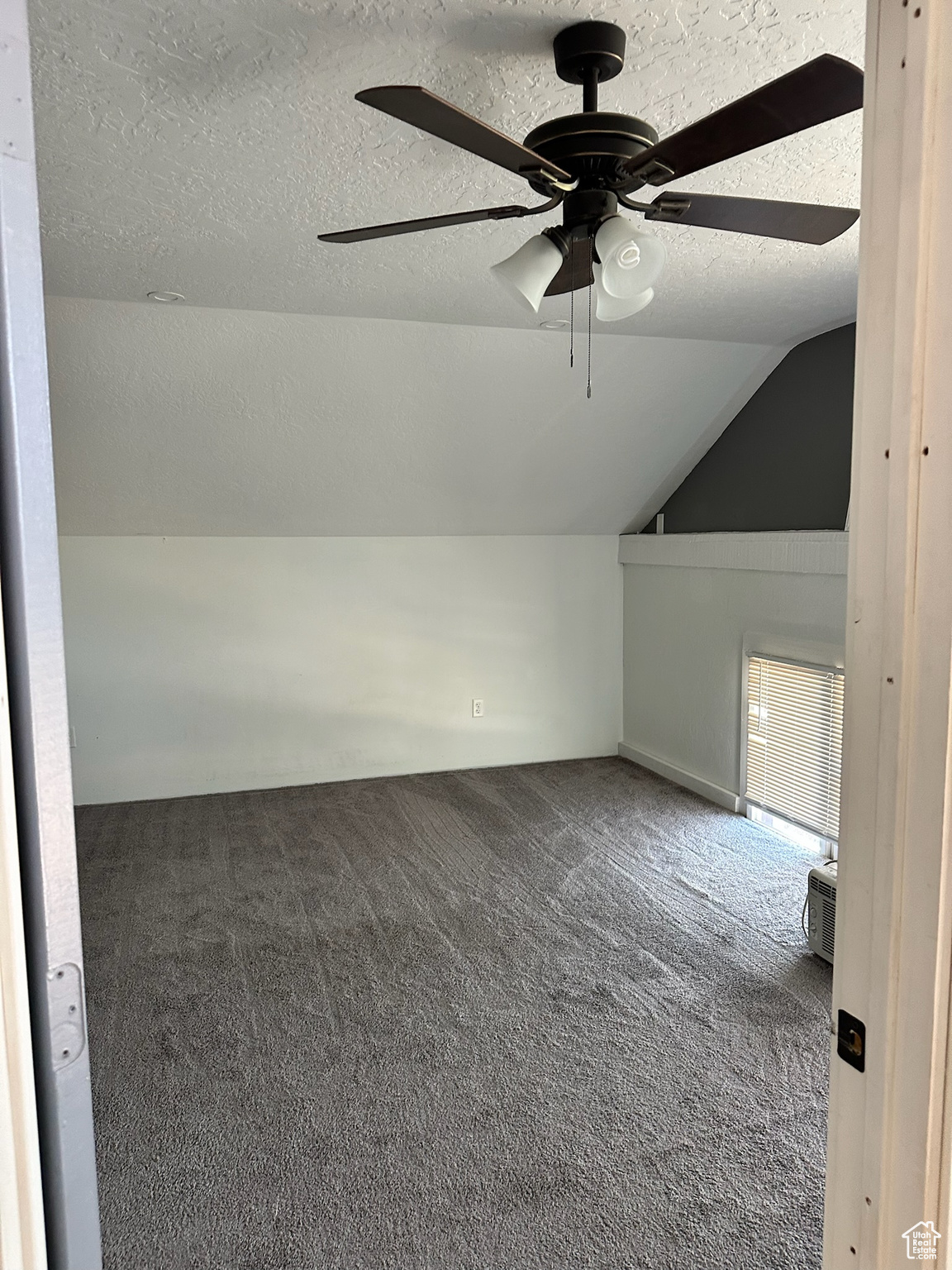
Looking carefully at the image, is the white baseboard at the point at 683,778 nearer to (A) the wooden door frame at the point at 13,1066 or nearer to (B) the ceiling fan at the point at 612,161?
(B) the ceiling fan at the point at 612,161

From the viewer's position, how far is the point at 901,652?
84 centimetres

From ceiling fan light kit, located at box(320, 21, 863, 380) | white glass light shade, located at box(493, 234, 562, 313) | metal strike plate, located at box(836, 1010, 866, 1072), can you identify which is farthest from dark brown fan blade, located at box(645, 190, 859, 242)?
metal strike plate, located at box(836, 1010, 866, 1072)

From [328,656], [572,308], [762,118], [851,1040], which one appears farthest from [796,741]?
[851,1040]

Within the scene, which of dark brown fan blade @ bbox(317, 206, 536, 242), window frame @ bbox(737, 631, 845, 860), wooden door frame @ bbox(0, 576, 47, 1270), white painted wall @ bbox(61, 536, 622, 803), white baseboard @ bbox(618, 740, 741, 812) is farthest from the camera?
white painted wall @ bbox(61, 536, 622, 803)

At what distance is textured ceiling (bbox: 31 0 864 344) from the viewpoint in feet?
5.22

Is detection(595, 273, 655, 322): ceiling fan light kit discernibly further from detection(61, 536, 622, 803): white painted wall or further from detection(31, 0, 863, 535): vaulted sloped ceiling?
detection(61, 536, 622, 803): white painted wall

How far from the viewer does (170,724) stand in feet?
15.5

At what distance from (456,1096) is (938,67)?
2350mm

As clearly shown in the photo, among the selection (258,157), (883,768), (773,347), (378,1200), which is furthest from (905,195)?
(773,347)

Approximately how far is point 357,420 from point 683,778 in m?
2.65

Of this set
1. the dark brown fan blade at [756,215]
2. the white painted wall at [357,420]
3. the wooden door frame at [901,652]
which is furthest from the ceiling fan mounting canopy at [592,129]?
the white painted wall at [357,420]

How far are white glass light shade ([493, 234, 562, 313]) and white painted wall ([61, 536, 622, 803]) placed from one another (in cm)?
319

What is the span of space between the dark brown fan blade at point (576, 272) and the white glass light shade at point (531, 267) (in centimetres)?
10

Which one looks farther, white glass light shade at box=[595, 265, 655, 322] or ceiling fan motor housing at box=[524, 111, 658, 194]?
white glass light shade at box=[595, 265, 655, 322]
